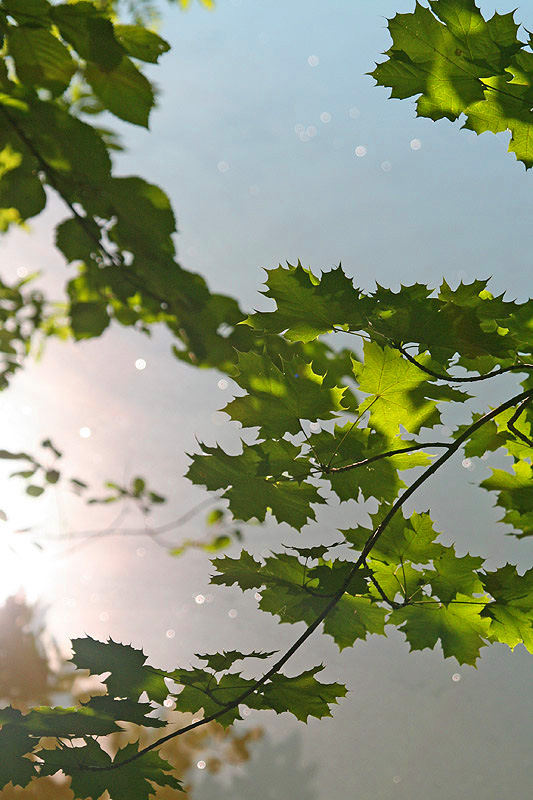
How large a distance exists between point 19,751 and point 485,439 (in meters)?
0.38

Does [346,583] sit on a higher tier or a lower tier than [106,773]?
higher

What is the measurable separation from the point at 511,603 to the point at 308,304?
0.77ft

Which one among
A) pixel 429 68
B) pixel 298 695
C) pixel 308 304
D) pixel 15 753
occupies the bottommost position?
pixel 15 753

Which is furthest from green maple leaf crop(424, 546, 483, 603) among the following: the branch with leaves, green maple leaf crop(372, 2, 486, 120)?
green maple leaf crop(372, 2, 486, 120)

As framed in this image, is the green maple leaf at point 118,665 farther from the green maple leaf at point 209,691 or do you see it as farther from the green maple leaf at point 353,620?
the green maple leaf at point 353,620

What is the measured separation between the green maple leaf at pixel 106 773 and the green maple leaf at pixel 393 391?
265mm

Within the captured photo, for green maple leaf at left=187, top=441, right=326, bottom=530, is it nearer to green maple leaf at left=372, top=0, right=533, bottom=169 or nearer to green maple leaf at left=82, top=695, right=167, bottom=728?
green maple leaf at left=82, top=695, right=167, bottom=728

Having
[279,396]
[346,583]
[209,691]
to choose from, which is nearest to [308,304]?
[279,396]

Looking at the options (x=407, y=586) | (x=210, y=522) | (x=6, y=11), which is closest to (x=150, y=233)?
(x=6, y=11)

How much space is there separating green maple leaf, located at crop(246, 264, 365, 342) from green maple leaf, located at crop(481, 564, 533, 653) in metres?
0.19

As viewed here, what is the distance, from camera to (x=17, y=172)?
77 centimetres

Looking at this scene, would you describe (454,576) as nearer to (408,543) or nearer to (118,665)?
(408,543)

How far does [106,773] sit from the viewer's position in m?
0.39

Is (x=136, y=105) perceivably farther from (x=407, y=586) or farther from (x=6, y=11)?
(x=407, y=586)
